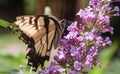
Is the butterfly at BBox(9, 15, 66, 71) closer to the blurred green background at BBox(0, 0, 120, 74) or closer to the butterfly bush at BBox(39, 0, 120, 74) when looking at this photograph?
the blurred green background at BBox(0, 0, 120, 74)

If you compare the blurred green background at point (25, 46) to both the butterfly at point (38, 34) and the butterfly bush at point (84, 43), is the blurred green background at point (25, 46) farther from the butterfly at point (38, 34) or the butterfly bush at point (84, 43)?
the butterfly bush at point (84, 43)

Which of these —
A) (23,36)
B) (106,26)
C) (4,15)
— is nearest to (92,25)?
(106,26)

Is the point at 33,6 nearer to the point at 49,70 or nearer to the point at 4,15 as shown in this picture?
the point at 4,15

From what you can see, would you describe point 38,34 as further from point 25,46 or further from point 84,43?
point 25,46

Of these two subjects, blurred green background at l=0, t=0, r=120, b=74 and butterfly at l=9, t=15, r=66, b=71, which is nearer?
butterfly at l=9, t=15, r=66, b=71

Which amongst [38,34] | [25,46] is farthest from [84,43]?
[25,46]

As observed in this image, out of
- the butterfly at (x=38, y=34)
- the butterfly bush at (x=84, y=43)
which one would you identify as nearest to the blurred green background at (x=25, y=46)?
the butterfly at (x=38, y=34)

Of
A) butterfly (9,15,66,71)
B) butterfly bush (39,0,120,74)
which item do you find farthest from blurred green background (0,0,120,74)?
butterfly bush (39,0,120,74)
